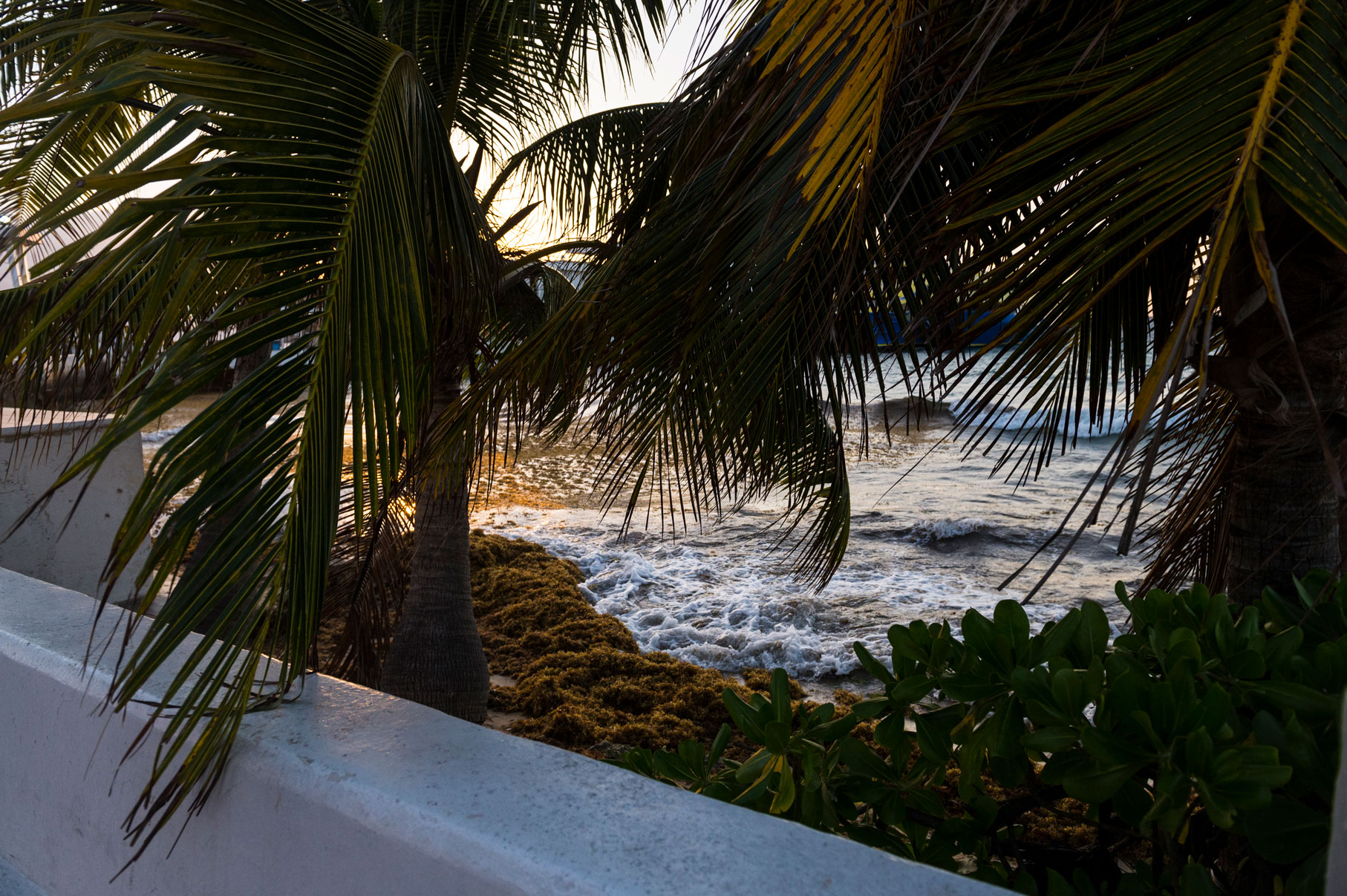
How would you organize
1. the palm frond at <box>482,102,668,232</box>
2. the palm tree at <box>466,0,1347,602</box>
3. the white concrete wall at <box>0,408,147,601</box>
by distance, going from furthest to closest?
the white concrete wall at <box>0,408,147,601</box> < the palm frond at <box>482,102,668,232</box> < the palm tree at <box>466,0,1347,602</box>

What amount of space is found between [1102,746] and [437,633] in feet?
13.0

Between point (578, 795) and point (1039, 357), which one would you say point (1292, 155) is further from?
point (578, 795)

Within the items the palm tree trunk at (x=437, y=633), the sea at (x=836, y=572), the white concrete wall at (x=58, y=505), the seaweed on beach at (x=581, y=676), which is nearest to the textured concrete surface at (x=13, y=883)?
the seaweed on beach at (x=581, y=676)

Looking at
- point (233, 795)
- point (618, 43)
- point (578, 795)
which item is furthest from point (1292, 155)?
point (618, 43)

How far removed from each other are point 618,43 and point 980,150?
2.15m

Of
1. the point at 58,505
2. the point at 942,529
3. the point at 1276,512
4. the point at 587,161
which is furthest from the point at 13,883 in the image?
the point at 942,529

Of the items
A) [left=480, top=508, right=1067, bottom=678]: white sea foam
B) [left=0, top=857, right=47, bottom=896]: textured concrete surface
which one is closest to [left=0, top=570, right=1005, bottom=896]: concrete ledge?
[left=0, top=857, right=47, bottom=896]: textured concrete surface

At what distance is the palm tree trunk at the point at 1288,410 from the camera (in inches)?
70.5

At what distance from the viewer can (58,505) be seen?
17.0 feet

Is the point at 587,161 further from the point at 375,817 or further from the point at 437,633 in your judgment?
the point at 375,817

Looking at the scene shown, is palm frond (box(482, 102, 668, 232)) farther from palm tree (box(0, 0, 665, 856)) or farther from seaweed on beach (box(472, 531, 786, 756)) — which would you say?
seaweed on beach (box(472, 531, 786, 756))

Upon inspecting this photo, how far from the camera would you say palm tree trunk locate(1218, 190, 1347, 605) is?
Answer: 5.87 ft

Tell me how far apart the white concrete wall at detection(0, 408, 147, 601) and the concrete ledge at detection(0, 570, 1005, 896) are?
344cm

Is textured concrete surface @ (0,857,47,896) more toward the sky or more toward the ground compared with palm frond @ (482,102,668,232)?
more toward the ground
